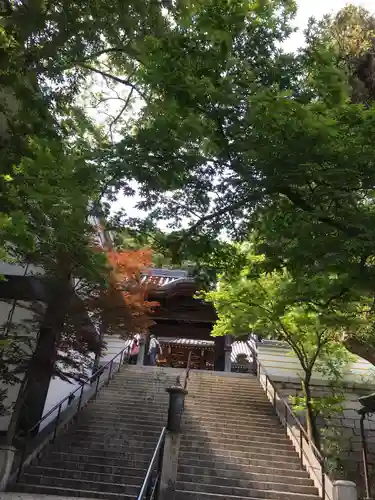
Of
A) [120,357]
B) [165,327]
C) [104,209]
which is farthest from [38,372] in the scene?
[165,327]

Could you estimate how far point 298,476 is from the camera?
934 cm

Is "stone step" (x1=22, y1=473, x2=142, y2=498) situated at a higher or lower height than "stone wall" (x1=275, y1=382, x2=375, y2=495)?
lower

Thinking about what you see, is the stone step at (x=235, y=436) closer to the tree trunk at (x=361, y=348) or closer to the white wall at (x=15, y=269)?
the tree trunk at (x=361, y=348)

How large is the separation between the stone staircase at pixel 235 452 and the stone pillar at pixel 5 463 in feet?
11.1

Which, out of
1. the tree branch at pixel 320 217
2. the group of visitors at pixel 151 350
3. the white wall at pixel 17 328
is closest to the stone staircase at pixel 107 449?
the white wall at pixel 17 328

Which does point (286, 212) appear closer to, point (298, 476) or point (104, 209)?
point (104, 209)

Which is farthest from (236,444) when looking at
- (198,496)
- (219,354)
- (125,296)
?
(219,354)

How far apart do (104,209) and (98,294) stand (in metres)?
5.49

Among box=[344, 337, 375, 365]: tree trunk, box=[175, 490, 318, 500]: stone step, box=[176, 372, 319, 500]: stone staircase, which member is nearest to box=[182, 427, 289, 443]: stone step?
box=[176, 372, 319, 500]: stone staircase

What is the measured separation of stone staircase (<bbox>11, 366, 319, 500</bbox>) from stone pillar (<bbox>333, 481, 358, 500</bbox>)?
0.87m

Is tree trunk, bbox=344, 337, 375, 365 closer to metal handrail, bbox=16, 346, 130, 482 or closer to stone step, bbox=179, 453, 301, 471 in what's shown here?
stone step, bbox=179, 453, 301, 471

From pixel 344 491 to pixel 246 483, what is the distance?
6.72 ft

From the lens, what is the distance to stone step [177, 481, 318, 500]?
325 inches

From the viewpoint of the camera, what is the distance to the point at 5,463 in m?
7.75
